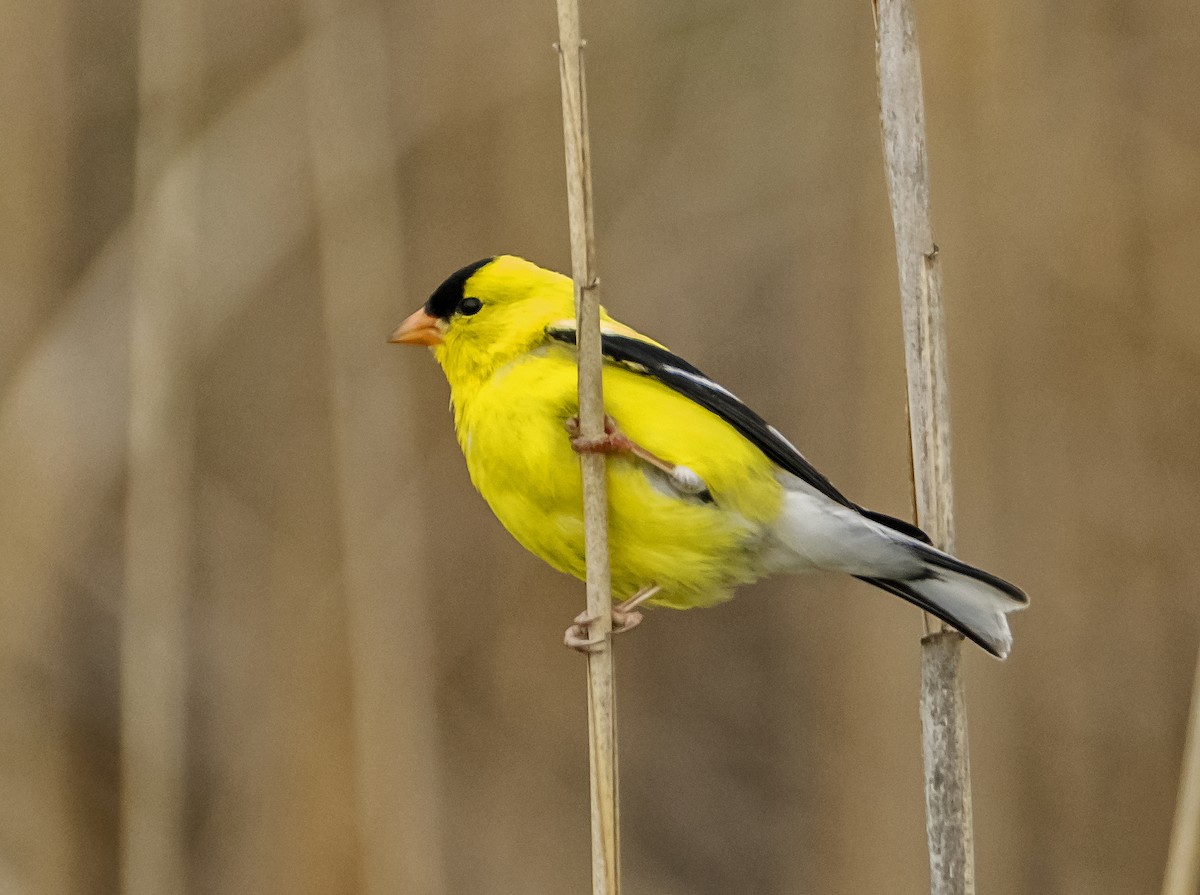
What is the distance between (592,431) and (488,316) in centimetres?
56

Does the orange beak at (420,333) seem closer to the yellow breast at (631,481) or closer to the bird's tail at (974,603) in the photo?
the yellow breast at (631,481)

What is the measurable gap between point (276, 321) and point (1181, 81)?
2.16 m

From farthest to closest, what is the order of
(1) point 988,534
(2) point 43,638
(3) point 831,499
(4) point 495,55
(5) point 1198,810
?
(4) point 495,55 → (1) point 988,534 → (2) point 43,638 → (3) point 831,499 → (5) point 1198,810

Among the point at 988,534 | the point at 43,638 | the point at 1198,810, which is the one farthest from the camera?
the point at 988,534

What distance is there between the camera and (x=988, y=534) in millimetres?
2840

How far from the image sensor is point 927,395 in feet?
5.24

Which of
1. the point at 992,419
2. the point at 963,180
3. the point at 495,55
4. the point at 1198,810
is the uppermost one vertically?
the point at 495,55

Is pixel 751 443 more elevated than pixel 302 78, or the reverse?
pixel 302 78

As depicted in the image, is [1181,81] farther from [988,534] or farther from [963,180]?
[988,534]

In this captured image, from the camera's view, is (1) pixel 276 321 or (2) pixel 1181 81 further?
(1) pixel 276 321

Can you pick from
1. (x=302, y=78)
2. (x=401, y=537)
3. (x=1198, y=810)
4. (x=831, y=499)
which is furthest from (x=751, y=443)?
(x=302, y=78)

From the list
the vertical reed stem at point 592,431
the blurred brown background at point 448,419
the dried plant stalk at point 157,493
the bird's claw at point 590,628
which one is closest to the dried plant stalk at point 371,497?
the blurred brown background at point 448,419

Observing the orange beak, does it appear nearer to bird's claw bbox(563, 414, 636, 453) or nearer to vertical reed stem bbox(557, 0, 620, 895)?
bird's claw bbox(563, 414, 636, 453)

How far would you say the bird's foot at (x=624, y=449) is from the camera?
1728 mm
